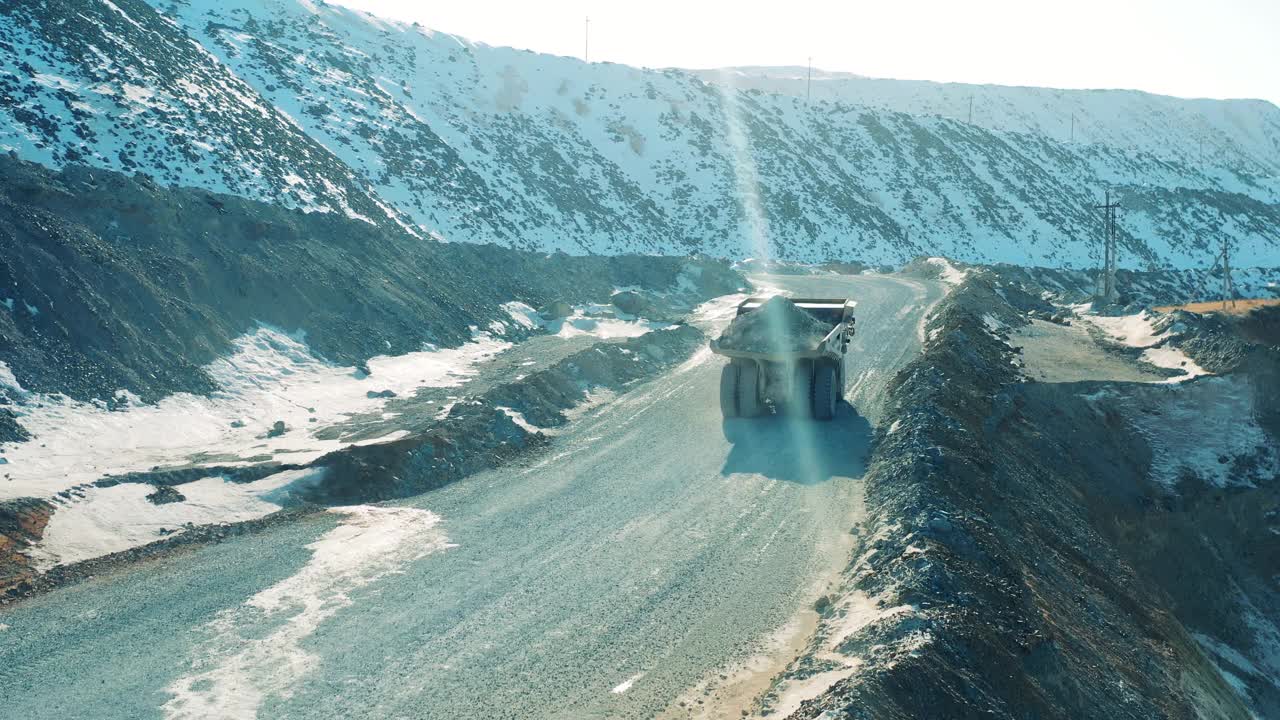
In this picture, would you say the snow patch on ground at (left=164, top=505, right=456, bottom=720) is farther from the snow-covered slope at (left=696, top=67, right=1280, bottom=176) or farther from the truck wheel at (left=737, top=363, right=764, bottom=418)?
the snow-covered slope at (left=696, top=67, right=1280, bottom=176)

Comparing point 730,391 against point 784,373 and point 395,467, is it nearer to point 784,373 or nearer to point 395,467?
point 784,373

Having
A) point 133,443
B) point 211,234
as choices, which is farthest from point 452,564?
point 211,234

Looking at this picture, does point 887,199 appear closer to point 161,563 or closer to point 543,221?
point 543,221

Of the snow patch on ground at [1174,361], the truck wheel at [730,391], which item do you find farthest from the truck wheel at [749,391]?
the snow patch on ground at [1174,361]

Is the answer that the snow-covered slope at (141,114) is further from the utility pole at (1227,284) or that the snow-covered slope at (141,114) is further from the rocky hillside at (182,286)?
the utility pole at (1227,284)

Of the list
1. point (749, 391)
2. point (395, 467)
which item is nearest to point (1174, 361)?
point (749, 391)
